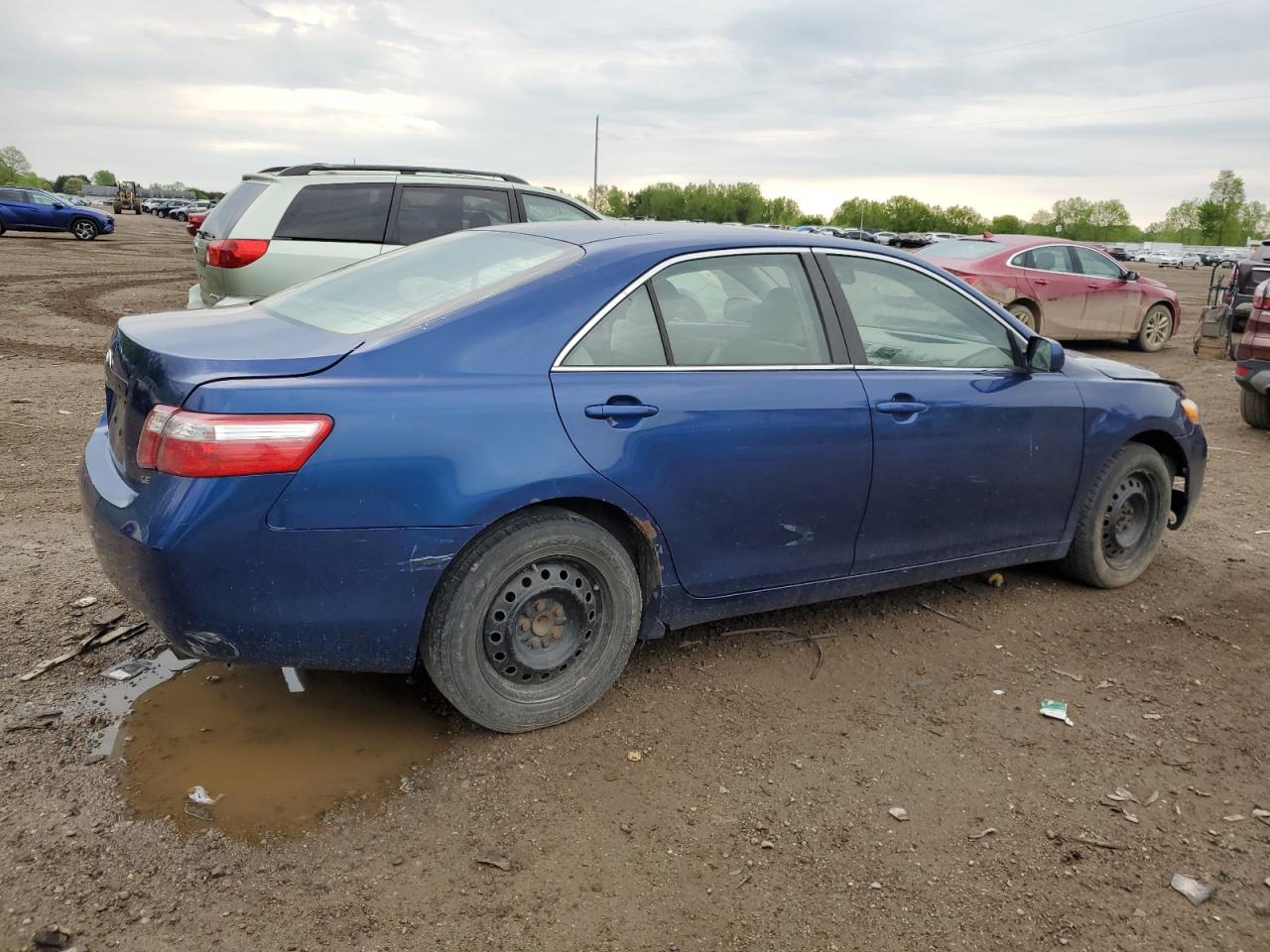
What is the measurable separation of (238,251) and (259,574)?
6.30 m

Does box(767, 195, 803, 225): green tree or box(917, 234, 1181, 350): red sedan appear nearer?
box(917, 234, 1181, 350): red sedan

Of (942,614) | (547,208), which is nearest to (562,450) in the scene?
A: (942,614)

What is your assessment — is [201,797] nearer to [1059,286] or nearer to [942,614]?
[942,614]

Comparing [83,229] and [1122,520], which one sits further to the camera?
[83,229]

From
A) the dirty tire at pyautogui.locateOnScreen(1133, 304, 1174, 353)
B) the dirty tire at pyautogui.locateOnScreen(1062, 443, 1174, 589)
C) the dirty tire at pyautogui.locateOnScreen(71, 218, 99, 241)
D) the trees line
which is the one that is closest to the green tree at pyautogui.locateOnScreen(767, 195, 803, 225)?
the trees line

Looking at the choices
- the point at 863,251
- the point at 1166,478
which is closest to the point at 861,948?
the point at 863,251

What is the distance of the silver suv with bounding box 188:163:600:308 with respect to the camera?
8508 millimetres

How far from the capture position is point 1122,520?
5023 millimetres

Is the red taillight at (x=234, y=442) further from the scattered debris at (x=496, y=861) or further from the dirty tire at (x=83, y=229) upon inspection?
the dirty tire at (x=83, y=229)

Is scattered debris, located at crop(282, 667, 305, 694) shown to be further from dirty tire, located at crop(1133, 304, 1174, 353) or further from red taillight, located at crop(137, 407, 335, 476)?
dirty tire, located at crop(1133, 304, 1174, 353)

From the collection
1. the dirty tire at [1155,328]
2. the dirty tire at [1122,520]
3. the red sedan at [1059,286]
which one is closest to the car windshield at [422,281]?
the dirty tire at [1122,520]

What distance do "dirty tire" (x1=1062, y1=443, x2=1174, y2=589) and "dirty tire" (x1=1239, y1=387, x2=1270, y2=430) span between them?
4.87 meters

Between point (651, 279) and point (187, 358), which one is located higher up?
point (651, 279)

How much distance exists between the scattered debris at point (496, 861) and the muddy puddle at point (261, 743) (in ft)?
1.37
